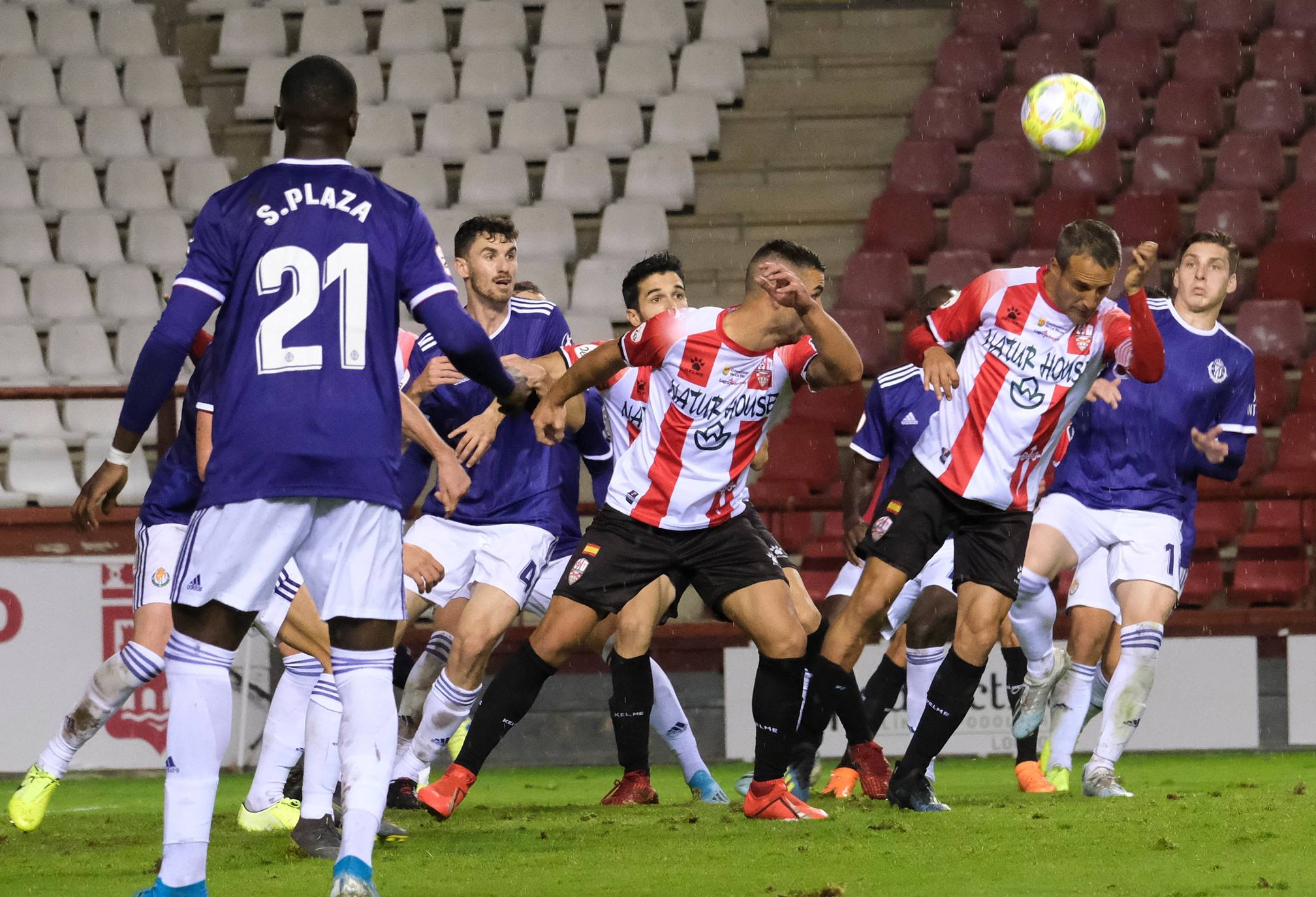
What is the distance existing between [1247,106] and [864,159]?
2.99 meters

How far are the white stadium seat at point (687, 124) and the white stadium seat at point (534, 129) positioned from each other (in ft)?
2.57

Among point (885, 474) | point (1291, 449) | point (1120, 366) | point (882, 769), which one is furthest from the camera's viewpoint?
point (1291, 449)

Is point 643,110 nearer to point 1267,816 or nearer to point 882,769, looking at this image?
point 882,769

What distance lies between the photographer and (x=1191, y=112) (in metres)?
13.0

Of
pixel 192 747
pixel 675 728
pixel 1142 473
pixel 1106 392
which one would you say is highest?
pixel 1106 392

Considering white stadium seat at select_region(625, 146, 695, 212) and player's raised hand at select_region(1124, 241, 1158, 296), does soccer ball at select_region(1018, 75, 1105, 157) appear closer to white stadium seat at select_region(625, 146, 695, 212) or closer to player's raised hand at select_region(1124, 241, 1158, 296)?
player's raised hand at select_region(1124, 241, 1158, 296)

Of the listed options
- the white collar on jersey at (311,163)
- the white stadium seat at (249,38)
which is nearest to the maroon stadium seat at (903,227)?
the white stadium seat at (249,38)

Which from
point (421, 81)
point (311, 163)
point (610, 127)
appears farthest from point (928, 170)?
point (311, 163)

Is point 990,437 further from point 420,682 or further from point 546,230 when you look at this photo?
point 546,230

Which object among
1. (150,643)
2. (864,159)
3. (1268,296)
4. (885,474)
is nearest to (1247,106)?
(1268,296)

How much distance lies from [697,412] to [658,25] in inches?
360

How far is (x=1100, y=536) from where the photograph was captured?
706 cm

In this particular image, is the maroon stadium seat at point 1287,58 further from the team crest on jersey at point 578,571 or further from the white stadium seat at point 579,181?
the team crest on jersey at point 578,571

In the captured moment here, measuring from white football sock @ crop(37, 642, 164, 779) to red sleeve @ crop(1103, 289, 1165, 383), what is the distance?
3.67 meters
